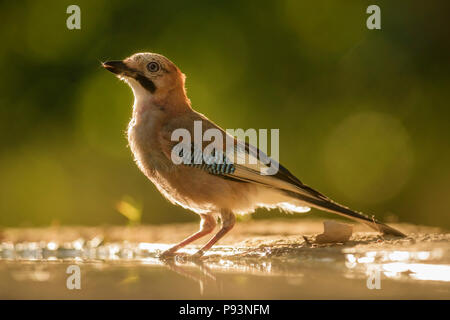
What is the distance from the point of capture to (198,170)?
5.82 metres

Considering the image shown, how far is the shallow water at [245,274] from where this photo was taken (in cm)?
356

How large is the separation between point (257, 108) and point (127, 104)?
2585mm

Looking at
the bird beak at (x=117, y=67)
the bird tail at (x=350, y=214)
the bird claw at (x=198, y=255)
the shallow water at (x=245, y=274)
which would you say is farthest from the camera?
the bird beak at (x=117, y=67)

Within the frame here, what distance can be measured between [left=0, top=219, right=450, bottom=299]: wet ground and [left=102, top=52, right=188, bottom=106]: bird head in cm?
147

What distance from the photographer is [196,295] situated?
3.54 m

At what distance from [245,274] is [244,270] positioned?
195 mm

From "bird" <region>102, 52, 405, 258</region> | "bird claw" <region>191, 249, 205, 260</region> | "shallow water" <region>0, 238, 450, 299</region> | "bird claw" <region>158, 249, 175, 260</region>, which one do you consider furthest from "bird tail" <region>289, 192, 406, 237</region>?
→ "bird claw" <region>158, 249, 175, 260</region>

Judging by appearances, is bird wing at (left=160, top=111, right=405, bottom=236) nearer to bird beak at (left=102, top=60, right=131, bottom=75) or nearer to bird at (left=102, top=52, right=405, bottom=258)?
bird at (left=102, top=52, right=405, bottom=258)

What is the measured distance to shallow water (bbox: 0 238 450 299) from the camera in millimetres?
3561

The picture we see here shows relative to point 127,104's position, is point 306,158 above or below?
below

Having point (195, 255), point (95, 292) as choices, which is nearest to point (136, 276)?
point (95, 292)

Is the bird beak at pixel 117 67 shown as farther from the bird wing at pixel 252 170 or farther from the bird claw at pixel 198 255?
the bird claw at pixel 198 255

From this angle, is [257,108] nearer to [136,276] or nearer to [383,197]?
[383,197]

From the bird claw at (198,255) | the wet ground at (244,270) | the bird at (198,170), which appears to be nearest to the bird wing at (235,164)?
the bird at (198,170)
